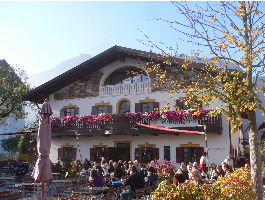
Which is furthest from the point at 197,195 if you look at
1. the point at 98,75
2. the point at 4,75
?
the point at 4,75

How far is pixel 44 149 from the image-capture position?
1093cm

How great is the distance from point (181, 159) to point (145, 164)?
2.57m

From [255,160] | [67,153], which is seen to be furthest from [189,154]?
[255,160]

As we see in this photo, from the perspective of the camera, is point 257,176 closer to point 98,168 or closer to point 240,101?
point 240,101

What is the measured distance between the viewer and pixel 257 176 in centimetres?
862

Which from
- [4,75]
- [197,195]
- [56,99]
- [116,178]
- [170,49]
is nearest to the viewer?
[197,195]

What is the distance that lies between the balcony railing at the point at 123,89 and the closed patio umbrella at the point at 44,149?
1185cm

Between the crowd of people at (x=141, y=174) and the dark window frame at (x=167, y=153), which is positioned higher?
the dark window frame at (x=167, y=153)

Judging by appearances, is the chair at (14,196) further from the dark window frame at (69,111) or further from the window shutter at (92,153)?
the dark window frame at (69,111)

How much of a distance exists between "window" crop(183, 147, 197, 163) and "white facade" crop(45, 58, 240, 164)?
0.32 meters

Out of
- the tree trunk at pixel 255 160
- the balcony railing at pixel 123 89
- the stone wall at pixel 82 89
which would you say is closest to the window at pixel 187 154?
the balcony railing at pixel 123 89

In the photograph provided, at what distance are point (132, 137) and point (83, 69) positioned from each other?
653 cm

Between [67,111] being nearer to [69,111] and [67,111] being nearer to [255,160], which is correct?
[69,111]

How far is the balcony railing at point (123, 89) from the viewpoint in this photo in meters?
22.5
